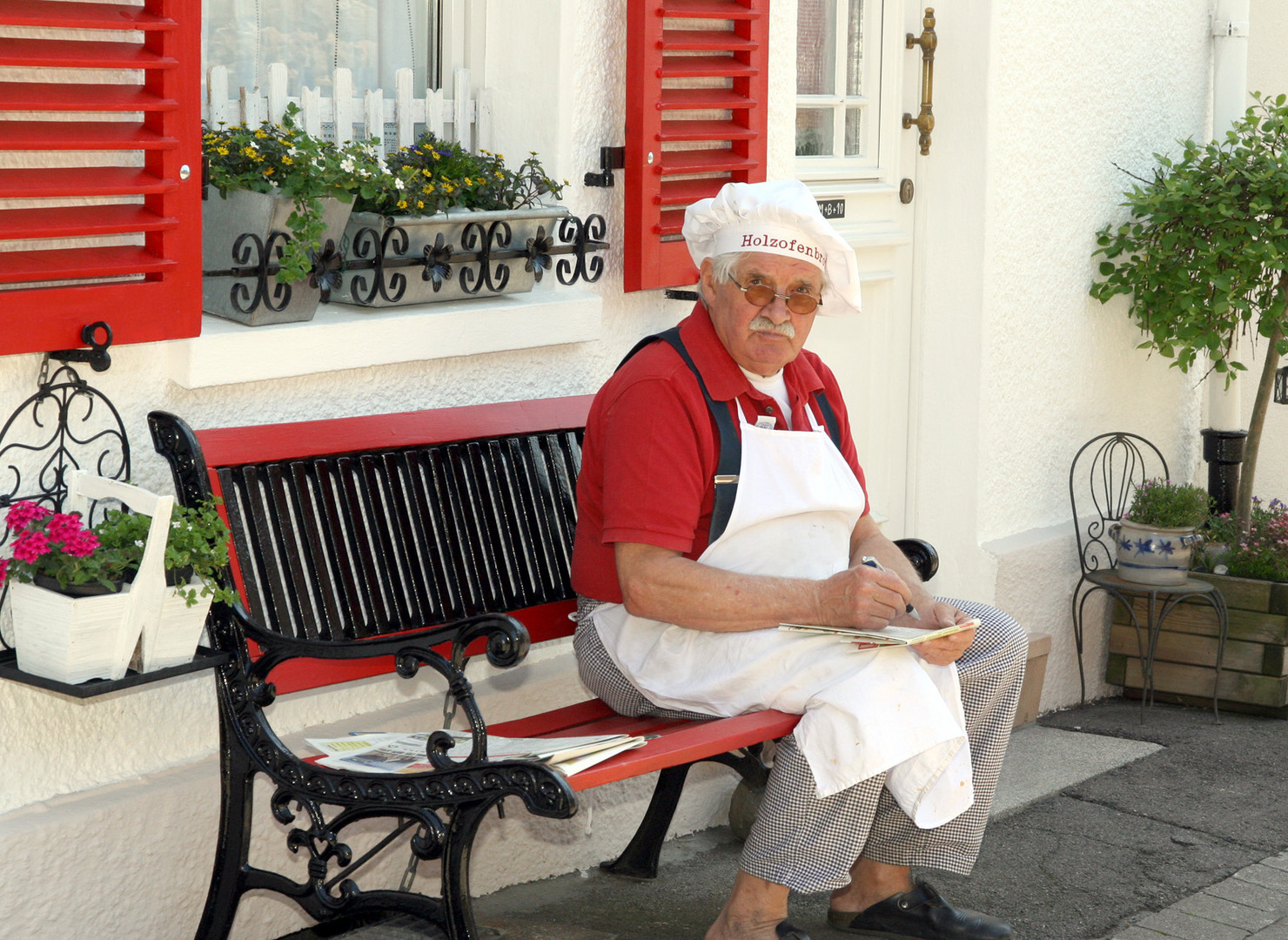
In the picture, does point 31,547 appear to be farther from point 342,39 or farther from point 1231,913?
point 1231,913

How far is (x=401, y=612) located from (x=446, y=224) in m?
0.87

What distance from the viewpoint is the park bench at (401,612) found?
2619mm

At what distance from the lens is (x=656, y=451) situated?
308 centimetres

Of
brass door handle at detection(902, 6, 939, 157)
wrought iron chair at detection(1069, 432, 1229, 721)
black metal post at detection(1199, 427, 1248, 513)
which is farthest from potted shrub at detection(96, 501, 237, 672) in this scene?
black metal post at detection(1199, 427, 1248, 513)

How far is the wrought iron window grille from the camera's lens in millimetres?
3191

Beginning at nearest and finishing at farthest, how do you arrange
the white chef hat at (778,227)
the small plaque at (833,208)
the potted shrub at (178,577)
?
the potted shrub at (178,577) → the white chef hat at (778,227) → the small plaque at (833,208)

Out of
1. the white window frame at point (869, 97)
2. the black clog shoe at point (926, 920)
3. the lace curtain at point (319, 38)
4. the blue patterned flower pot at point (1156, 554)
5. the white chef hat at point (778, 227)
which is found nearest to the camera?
the white chef hat at point (778, 227)

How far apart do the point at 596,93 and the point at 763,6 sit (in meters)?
0.55

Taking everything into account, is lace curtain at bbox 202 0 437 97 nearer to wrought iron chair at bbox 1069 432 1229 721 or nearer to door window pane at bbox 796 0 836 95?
door window pane at bbox 796 0 836 95

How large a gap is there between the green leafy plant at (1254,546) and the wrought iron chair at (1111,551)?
0.56 ft

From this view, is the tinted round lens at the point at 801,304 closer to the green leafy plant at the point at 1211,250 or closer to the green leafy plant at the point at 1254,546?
the green leafy plant at the point at 1211,250

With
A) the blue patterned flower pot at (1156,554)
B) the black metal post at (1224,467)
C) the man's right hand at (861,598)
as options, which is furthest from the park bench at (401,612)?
the black metal post at (1224,467)

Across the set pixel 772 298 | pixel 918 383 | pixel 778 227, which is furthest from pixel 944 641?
pixel 918 383

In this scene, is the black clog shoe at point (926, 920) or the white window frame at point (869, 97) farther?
the white window frame at point (869, 97)
